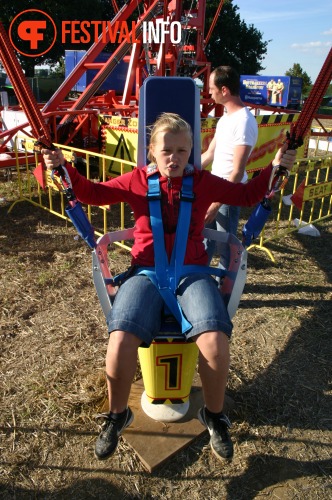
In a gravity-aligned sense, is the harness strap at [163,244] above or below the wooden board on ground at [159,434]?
above

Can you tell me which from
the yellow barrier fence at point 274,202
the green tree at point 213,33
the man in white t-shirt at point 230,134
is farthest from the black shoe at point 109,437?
the green tree at point 213,33

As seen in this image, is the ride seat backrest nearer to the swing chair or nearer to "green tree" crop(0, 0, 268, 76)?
the swing chair

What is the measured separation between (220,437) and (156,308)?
690 millimetres

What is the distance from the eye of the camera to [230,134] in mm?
2953

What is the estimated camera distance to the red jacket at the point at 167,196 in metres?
2.19

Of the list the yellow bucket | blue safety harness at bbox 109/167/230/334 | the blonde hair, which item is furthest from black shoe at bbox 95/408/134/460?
the blonde hair

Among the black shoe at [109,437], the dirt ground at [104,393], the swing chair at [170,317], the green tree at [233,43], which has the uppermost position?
the green tree at [233,43]

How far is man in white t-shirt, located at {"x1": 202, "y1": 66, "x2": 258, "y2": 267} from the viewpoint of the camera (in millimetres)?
2881

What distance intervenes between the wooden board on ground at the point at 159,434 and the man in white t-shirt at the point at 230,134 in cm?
127

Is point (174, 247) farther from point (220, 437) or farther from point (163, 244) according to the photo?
point (220, 437)

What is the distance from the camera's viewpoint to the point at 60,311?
337cm

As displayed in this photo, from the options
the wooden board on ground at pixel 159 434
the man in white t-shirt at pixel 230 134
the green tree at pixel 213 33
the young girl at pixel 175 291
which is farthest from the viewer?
the green tree at pixel 213 33

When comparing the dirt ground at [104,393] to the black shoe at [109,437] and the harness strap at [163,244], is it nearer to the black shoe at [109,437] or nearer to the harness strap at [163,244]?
the black shoe at [109,437]

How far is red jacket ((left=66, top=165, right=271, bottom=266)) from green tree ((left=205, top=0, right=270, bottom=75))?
34395 mm
